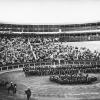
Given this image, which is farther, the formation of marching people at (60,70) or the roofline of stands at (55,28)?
the roofline of stands at (55,28)

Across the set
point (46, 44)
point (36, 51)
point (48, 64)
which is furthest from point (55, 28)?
point (48, 64)

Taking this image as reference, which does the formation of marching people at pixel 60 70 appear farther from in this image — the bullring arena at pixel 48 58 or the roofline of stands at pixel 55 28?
the roofline of stands at pixel 55 28

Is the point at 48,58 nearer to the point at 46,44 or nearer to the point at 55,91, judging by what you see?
the point at 46,44

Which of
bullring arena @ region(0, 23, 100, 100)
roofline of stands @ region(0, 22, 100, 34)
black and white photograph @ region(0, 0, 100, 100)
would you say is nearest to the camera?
bullring arena @ region(0, 23, 100, 100)

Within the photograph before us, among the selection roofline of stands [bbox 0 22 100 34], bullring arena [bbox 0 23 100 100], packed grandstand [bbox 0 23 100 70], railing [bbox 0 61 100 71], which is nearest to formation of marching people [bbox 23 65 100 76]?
bullring arena [bbox 0 23 100 100]

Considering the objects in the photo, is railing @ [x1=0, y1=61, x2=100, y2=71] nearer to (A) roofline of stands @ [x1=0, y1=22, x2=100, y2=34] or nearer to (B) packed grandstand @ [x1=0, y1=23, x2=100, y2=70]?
(B) packed grandstand @ [x1=0, y1=23, x2=100, y2=70]

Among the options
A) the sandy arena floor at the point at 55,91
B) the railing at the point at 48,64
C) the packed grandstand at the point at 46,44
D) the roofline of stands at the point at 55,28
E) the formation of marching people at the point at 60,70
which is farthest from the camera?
the roofline of stands at the point at 55,28

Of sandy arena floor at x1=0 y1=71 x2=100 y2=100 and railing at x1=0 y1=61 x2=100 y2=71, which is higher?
railing at x1=0 y1=61 x2=100 y2=71

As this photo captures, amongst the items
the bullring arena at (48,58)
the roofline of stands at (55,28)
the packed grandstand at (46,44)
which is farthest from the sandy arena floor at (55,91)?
the roofline of stands at (55,28)
